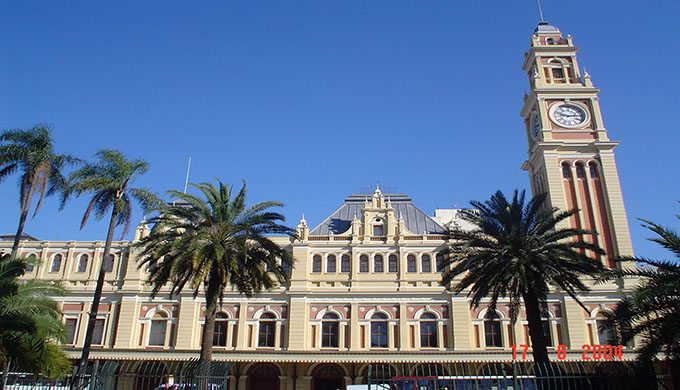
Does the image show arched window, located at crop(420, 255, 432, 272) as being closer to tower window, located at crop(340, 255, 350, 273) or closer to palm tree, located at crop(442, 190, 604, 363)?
tower window, located at crop(340, 255, 350, 273)

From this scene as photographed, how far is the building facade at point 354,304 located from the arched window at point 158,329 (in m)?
0.09

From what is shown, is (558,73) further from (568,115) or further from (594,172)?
(594,172)

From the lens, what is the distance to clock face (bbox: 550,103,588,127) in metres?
43.6

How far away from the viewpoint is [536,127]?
46.1 m

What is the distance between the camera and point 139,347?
37.4 meters

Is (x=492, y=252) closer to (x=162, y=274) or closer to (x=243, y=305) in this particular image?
(x=162, y=274)

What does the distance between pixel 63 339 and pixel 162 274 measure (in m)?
5.57

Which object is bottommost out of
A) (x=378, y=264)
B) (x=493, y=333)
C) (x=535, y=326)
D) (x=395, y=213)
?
(x=535, y=326)

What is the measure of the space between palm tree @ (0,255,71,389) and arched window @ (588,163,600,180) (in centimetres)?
3844

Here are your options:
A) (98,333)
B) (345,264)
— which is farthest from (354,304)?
(98,333)

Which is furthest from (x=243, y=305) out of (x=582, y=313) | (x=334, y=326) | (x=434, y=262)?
(x=582, y=313)

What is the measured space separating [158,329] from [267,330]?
814 centimetres

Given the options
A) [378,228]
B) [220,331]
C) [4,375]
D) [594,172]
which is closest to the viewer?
[4,375]

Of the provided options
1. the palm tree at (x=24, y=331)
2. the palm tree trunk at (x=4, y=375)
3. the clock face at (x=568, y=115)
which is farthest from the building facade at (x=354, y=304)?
the palm tree trunk at (x=4, y=375)
